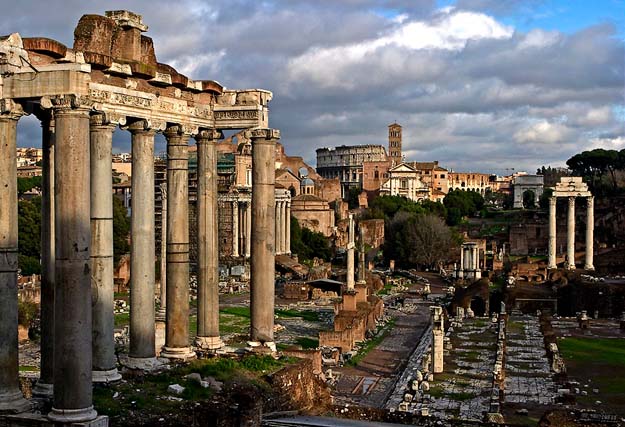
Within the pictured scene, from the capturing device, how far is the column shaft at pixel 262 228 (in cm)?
1442

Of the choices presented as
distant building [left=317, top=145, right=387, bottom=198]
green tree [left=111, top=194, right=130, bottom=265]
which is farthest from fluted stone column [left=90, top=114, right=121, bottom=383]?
distant building [left=317, top=145, right=387, bottom=198]

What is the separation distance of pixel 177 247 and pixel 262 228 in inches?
57.0

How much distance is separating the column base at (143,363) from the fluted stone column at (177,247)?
0.67 m

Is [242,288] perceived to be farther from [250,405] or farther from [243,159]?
[250,405]

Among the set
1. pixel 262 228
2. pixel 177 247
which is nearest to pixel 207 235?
pixel 177 247

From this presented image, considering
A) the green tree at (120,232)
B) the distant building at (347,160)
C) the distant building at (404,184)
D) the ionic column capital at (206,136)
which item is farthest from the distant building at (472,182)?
the ionic column capital at (206,136)

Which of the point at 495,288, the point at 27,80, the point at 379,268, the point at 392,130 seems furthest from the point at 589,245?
the point at 392,130

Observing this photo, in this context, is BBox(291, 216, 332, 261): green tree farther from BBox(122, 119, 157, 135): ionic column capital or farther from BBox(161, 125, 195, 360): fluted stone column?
BBox(122, 119, 157, 135): ionic column capital

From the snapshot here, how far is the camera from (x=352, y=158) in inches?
6447

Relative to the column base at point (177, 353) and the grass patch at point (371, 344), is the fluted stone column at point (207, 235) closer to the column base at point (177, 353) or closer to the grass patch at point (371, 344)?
the column base at point (177, 353)

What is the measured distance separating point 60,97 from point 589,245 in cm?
5030

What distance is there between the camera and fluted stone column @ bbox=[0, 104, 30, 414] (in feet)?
34.2

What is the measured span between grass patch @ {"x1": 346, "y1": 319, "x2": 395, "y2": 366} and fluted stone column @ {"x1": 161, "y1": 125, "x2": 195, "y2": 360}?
1623cm

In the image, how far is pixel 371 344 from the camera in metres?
34.5
